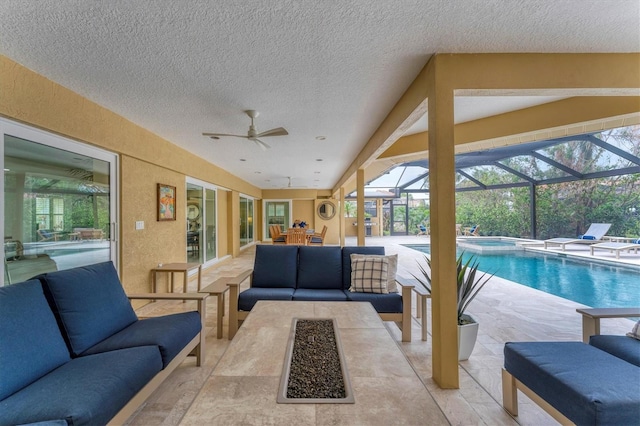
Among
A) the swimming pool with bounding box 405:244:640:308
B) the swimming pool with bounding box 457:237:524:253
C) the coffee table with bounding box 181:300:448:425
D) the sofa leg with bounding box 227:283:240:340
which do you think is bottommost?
the swimming pool with bounding box 405:244:640:308

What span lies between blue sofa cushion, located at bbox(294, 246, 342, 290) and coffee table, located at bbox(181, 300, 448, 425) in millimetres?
1462

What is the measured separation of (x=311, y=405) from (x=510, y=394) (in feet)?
5.07

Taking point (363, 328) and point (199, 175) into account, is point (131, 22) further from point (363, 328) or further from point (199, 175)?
point (199, 175)

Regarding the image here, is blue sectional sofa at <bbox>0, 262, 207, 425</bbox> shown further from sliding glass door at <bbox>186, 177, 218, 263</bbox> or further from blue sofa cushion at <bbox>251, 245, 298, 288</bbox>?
sliding glass door at <bbox>186, 177, 218, 263</bbox>

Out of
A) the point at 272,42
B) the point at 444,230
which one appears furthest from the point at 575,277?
the point at 272,42

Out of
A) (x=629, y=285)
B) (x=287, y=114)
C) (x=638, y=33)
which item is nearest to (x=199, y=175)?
(x=287, y=114)

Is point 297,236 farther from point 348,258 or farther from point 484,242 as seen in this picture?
point 484,242

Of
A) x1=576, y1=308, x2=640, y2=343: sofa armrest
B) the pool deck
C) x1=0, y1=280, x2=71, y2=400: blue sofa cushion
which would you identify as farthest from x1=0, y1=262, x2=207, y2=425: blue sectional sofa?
x1=576, y1=308, x2=640, y2=343: sofa armrest

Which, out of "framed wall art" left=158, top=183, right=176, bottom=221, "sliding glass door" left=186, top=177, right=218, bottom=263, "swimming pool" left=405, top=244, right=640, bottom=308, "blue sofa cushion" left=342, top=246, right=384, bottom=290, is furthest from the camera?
"sliding glass door" left=186, top=177, right=218, bottom=263

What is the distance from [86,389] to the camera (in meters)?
1.27

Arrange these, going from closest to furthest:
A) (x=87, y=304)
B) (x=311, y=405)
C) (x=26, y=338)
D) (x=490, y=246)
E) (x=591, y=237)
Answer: (x=311, y=405) → (x=26, y=338) → (x=87, y=304) → (x=591, y=237) → (x=490, y=246)

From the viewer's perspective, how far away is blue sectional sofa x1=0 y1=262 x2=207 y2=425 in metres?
1.21

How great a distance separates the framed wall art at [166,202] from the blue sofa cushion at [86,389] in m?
3.10

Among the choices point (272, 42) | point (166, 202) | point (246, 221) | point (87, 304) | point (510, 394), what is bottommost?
point (510, 394)
